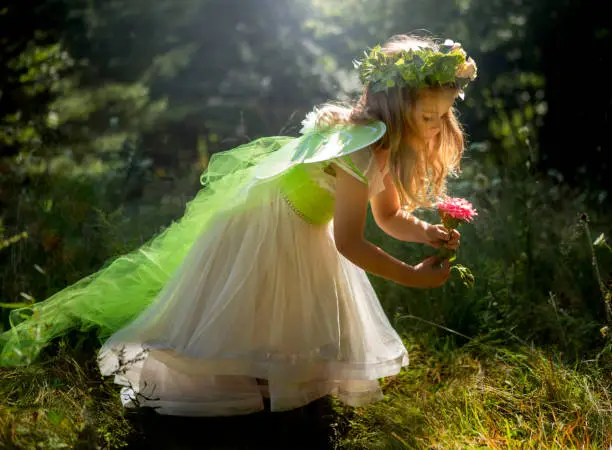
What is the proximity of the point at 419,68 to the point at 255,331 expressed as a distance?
0.96 m

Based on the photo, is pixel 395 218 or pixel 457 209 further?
pixel 395 218

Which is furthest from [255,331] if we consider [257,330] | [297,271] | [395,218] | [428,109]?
[428,109]

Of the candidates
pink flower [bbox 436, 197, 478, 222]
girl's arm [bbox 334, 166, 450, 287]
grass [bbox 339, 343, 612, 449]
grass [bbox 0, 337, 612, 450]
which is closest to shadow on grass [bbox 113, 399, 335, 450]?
grass [bbox 0, 337, 612, 450]

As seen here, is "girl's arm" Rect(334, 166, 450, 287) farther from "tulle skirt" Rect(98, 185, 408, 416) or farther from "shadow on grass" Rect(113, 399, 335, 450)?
"shadow on grass" Rect(113, 399, 335, 450)

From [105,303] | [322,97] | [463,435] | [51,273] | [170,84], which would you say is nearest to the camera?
[463,435]

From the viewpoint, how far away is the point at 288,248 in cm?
233

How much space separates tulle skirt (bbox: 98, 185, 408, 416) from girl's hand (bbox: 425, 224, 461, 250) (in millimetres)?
326

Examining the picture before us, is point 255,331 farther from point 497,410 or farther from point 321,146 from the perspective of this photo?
point 497,410

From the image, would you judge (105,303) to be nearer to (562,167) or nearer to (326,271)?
(326,271)

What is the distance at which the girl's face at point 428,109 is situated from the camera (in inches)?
85.4

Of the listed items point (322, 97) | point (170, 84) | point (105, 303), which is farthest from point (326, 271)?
point (170, 84)

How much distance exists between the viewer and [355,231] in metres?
2.10

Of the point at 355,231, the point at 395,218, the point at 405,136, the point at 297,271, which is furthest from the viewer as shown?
the point at 395,218

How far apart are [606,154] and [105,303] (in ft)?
11.9
